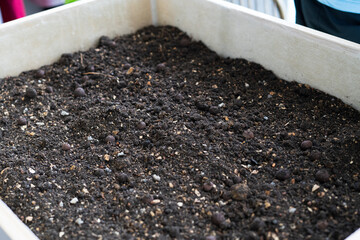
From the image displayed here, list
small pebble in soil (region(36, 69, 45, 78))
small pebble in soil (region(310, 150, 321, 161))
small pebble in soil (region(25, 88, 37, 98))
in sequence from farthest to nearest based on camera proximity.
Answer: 1. small pebble in soil (region(36, 69, 45, 78))
2. small pebble in soil (region(25, 88, 37, 98))
3. small pebble in soil (region(310, 150, 321, 161))

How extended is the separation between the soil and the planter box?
0.06 m

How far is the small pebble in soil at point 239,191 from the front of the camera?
1.18 meters

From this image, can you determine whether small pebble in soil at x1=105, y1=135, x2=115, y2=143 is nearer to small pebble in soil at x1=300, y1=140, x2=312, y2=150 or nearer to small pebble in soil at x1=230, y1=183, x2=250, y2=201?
small pebble in soil at x1=230, y1=183, x2=250, y2=201

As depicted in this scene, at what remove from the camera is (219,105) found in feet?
5.27

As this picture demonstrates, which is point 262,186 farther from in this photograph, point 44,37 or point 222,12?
point 44,37

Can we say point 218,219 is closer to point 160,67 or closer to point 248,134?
point 248,134

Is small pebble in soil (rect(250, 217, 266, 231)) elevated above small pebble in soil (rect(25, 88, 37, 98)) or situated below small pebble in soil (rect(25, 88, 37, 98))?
below

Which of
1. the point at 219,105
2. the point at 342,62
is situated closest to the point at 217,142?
the point at 219,105

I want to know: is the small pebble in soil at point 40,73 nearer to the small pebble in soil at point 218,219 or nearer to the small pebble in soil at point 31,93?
the small pebble in soil at point 31,93

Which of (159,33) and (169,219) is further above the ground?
(159,33)

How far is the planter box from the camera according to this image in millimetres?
1515

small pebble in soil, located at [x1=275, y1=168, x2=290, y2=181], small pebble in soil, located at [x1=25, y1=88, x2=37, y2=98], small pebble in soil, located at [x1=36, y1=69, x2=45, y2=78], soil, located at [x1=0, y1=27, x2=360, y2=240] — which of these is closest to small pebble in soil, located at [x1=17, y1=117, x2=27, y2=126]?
soil, located at [x1=0, y1=27, x2=360, y2=240]

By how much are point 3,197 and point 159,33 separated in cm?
117

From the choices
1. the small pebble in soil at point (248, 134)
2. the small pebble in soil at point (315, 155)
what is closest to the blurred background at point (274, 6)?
the small pebble in soil at point (248, 134)
